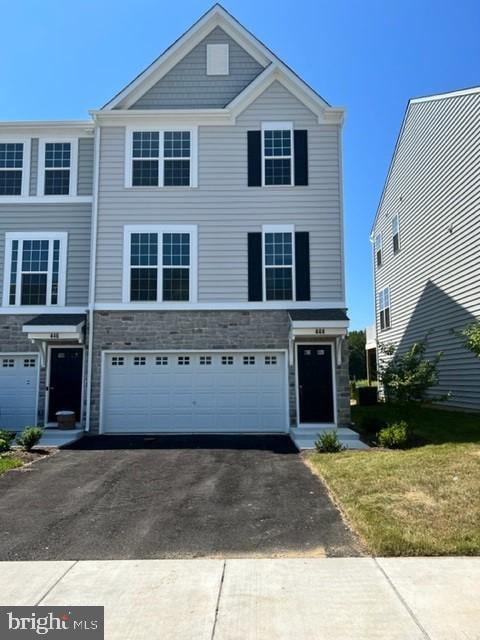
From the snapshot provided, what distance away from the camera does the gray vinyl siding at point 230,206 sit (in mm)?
14273

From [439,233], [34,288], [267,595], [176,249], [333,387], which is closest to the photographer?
[267,595]

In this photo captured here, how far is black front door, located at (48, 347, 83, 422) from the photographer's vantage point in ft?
47.4

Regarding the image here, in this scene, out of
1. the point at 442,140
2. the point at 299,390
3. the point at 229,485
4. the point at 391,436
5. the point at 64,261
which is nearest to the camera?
the point at 229,485

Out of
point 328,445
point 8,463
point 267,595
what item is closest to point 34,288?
point 8,463

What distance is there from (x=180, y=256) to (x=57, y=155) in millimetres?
5009

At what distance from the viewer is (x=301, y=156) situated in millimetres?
14609

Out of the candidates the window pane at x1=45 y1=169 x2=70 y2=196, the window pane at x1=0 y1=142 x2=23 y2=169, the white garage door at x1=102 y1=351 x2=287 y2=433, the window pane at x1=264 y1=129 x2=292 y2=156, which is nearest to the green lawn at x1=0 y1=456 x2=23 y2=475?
the white garage door at x1=102 y1=351 x2=287 y2=433

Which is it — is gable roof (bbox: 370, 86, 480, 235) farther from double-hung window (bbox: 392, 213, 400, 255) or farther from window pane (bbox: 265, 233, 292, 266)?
window pane (bbox: 265, 233, 292, 266)

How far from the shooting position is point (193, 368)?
1416 centimetres

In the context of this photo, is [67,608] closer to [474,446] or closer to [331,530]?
[331,530]

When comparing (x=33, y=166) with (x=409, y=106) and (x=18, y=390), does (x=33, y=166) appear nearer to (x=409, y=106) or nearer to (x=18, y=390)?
(x=18, y=390)

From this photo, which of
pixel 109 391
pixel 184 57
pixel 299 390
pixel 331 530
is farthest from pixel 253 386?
pixel 184 57

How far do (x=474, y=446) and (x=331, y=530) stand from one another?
17.3 ft

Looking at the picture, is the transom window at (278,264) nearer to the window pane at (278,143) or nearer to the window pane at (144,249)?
the window pane at (278,143)
